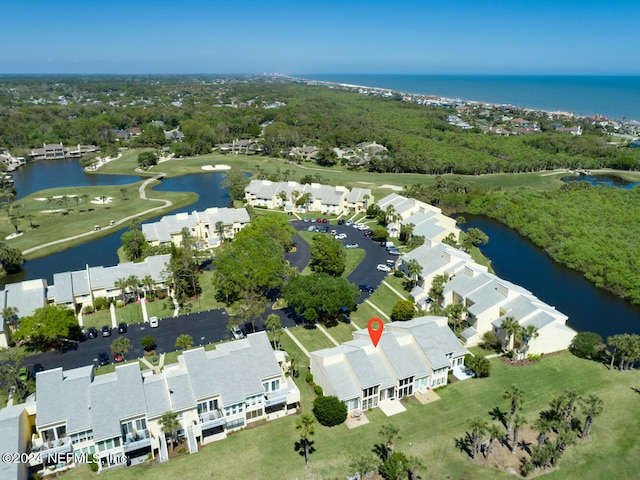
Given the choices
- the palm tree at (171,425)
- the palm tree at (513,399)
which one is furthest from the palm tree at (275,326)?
the palm tree at (513,399)

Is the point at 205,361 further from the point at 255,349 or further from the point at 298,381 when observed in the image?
the point at 298,381

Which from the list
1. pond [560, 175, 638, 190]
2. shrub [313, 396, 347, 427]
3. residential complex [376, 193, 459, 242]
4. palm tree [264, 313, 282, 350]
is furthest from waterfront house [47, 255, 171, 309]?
pond [560, 175, 638, 190]

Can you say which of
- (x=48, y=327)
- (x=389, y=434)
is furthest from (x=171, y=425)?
(x=48, y=327)

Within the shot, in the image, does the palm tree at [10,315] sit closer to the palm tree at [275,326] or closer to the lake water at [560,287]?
the palm tree at [275,326]

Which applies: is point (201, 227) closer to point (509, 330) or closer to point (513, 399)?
point (509, 330)

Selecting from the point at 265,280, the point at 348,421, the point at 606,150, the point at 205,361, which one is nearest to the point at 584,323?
the point at 348,421

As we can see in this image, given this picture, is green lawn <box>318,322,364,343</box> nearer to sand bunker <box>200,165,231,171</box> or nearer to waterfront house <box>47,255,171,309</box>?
waterfront house <box>47,255,171,309</box>
